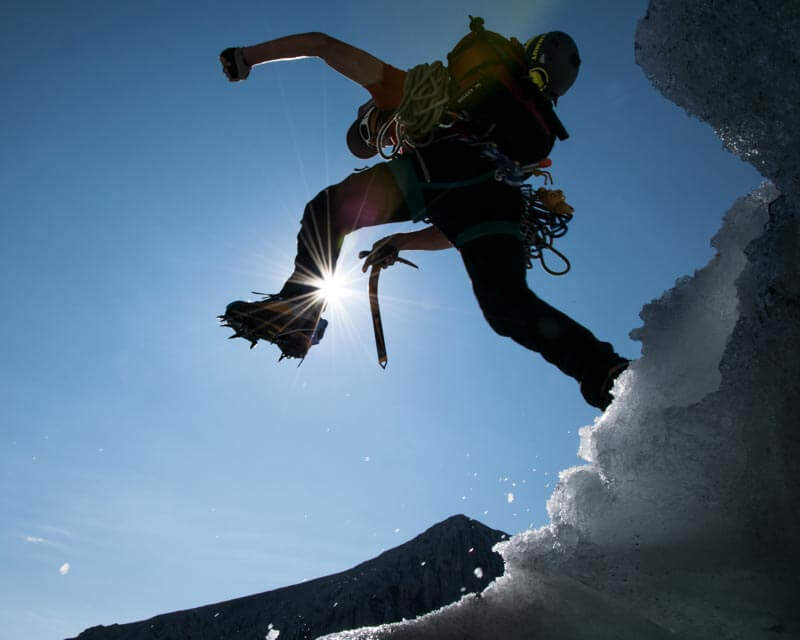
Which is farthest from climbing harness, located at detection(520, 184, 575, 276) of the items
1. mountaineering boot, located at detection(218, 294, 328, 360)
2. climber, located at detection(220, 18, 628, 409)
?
mountaineering boot, located at detection(218, 294, 328, 360)

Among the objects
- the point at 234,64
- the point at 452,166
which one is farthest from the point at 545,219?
the point at 234,64

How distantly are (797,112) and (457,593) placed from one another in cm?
1944

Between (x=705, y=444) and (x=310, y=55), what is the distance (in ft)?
9.49

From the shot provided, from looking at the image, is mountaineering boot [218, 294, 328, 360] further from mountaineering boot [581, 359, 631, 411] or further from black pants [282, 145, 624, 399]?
mountaineering boot [581, 359, 631, 411]

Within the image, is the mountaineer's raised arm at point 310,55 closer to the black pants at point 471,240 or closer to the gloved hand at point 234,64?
the gloved hand at point 234,64

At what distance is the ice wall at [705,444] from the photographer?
3.41ft

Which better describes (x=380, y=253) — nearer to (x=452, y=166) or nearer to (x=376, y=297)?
(x=376, y=297)

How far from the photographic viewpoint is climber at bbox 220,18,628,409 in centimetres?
255

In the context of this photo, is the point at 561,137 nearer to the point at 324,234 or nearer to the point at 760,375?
the point at 324,234

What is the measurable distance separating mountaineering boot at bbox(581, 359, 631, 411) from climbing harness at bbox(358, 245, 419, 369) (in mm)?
1533

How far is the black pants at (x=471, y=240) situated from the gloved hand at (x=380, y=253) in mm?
347

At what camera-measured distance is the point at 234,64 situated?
3.11 metres

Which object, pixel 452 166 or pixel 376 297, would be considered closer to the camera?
pixel 452 166

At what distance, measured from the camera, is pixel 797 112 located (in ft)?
3.64
